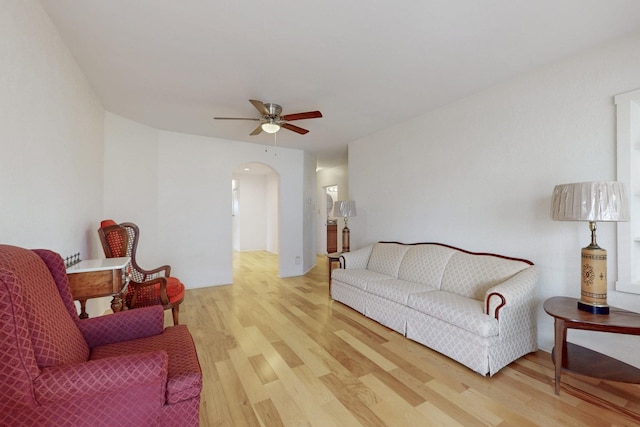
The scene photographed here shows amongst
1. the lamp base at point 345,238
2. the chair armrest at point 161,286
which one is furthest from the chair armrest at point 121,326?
the lamp base at point 345,238

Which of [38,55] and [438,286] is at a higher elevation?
[38,55]

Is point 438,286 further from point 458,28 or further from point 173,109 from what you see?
point 173,109

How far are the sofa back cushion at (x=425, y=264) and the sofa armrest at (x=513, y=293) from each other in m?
0.74

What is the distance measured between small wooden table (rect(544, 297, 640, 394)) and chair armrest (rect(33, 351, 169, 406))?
7.61 ft

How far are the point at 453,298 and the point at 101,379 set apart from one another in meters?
2.56

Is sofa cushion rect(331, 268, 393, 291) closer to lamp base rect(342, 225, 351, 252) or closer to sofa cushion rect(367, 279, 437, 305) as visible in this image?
sofa cushion rect(367, 279, 437, 305)

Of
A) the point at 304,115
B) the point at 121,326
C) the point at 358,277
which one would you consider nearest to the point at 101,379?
the point at 121,326

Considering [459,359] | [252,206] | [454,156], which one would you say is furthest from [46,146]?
[252,206]

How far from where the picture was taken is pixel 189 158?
4.29 meters

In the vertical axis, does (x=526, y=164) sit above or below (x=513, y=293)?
above

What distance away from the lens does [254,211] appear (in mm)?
8359

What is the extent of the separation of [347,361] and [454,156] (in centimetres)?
249

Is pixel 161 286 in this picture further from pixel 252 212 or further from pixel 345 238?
pixel 252 212

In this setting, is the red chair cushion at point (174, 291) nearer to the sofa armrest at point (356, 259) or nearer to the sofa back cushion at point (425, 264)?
the sofa armrest at point (356, 259)
